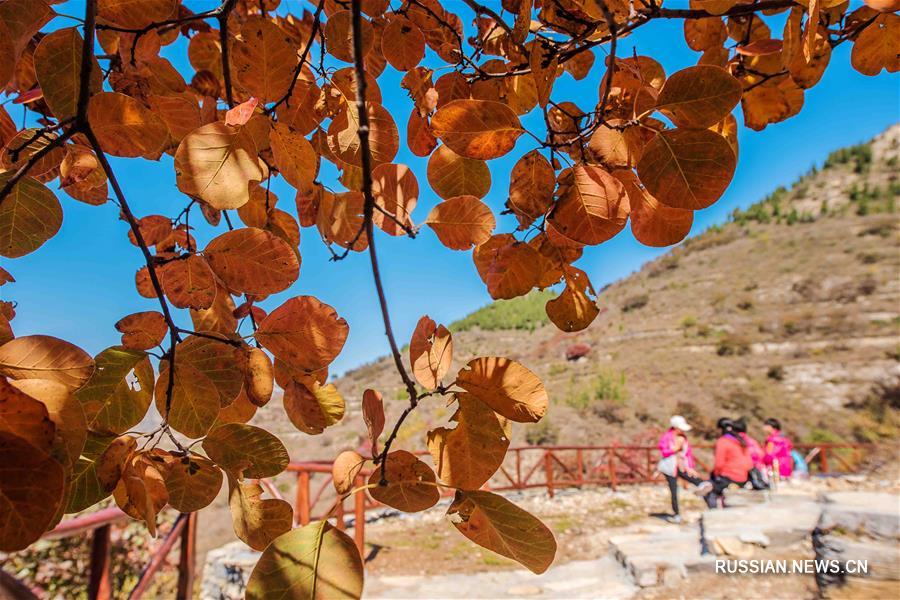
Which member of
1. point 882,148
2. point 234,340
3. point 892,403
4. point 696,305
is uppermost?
point 882,148

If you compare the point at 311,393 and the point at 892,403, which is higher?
the point at 311,393

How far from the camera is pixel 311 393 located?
480 mm

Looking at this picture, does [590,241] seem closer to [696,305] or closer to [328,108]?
[328,108]

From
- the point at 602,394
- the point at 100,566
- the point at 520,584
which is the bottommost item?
the point at 520,584

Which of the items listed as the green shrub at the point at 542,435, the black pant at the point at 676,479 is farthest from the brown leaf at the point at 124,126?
the green shrub at the point at 542,435

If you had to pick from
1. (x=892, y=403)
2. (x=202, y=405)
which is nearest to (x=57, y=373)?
(x=202, y=405)

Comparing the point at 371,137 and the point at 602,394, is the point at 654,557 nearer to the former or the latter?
the point at 371,137

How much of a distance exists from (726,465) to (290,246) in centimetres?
552

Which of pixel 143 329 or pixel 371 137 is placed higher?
pixel 371 137

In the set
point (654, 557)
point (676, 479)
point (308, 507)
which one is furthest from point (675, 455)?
point (308, 507)

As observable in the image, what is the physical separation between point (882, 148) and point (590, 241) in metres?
32.5

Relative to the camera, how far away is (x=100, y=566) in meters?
1.39

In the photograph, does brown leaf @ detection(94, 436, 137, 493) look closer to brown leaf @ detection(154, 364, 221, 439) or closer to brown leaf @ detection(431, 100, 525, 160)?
brown leaf @ detection(154, 364, 221, 439)

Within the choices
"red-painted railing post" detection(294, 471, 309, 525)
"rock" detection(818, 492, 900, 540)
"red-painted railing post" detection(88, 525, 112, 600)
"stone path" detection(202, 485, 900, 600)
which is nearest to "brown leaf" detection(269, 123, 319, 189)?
"red-painted railing post" detection(88, 525, 112, 600)
